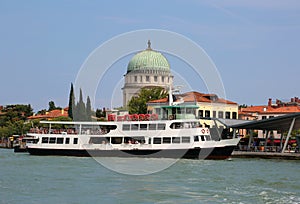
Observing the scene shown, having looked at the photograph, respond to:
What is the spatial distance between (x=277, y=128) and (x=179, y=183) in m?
34.7

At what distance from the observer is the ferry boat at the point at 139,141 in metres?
54.4

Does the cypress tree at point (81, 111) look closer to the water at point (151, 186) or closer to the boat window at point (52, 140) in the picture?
the boat window at point (52, 140)

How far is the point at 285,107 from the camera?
10450cm

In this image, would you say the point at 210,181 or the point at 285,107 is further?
the point at 285,107

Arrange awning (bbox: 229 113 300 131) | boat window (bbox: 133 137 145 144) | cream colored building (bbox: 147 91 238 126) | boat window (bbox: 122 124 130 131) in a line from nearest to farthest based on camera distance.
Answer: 1. boat window (bbox: 133 137 145 144)
2. awning (bbox: 229 113 300 131)
3. boat window (bbox: 122 124 130 131)
4. cream colored building (bbox: 147 91 238 126)

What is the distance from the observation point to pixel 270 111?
10356 cm

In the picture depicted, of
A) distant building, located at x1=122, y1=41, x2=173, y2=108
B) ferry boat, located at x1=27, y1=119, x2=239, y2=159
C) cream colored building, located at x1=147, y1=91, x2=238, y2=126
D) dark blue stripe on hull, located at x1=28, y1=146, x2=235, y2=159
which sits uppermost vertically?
distant building, located at x1=122, y1=41, x2=173, y2=108

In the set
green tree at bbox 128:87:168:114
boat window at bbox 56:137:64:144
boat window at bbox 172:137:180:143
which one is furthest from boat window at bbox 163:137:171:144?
green tree at bbox 128:87:168:114

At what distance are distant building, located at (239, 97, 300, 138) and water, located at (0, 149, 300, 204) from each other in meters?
60.3

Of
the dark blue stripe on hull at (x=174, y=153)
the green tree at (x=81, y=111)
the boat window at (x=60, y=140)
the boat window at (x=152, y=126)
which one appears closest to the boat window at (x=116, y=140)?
the dark blue stripe on hull at (x=174, y=153)

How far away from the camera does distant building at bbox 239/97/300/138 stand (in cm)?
10069

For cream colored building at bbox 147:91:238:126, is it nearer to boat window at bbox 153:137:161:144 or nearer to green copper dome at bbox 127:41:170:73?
green copper dome at bbox 127:41:170:73

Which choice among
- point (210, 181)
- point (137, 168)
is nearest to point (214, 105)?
point (137, 168)

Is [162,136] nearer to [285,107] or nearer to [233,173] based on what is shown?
[233,173]
